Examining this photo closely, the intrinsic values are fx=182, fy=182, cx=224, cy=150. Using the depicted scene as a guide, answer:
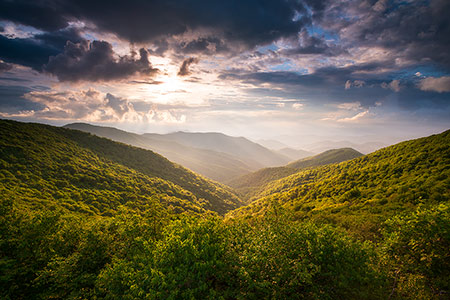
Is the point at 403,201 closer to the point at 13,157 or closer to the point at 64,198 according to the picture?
the point at 64,198

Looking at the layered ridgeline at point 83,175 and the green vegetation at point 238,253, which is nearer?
the green vegetation at point 238,253

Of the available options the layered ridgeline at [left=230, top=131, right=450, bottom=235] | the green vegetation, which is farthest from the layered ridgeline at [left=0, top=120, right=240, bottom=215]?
the layered ridgeline at [left=230, top=131, right=450, bottom=235]

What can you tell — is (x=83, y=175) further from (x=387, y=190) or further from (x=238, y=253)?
(x=387, y=190)

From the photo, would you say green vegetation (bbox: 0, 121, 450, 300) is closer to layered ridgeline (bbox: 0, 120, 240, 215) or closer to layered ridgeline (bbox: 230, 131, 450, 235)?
layered ridgeline (bbox: 230, 131, 450, 235)

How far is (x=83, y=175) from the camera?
97.1 m

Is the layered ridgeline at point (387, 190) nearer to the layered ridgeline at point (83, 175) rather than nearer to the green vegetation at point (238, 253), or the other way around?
the green vegetation at point (238, 253)

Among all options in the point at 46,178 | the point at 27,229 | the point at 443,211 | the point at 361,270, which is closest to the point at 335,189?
the point at 443,211

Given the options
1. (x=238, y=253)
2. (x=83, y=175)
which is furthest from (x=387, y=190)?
(x=83, y=175)

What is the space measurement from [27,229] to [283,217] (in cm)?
3943

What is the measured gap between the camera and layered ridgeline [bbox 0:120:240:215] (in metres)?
70.3

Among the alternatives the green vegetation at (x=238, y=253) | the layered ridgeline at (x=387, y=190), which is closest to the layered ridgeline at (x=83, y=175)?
the green vegetation at (x=238, y=253)

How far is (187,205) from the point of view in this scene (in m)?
115

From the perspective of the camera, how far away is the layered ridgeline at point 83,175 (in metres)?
70.3

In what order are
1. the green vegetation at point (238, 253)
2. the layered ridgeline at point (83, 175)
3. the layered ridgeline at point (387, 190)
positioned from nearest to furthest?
the green vegetation at point (238, 253), the layered ridgeline at point (387, 190), the layered ridgeline at point (83, 175)
